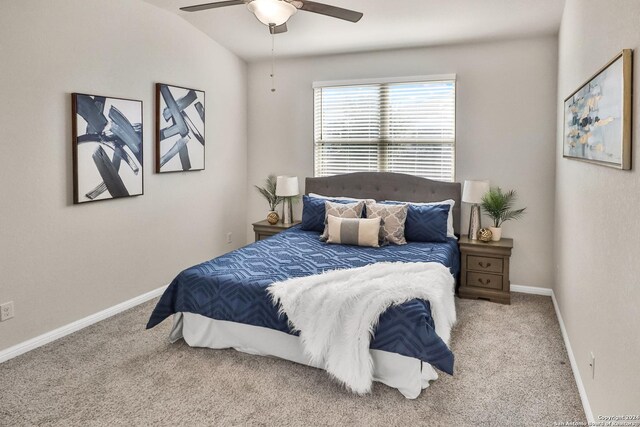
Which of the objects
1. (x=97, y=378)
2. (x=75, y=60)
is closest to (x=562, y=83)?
(x=75, y=60)

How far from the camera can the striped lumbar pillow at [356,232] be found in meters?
3.99

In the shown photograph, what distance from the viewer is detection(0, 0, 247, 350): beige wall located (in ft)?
10.1

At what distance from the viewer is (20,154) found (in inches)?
121

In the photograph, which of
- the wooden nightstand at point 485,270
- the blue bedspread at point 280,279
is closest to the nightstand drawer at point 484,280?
A: the wooden nightstand at point 485,270

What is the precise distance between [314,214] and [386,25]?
6.24 ft

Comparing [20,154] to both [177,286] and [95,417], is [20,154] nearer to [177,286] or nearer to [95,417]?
[177,286]

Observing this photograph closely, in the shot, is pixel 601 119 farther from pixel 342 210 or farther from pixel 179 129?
pixel 179 129

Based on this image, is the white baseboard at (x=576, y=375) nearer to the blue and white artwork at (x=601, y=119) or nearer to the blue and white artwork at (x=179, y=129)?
the blue and white artwork at (x=601, y=119)

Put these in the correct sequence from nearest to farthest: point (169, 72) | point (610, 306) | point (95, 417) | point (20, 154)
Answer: point (610, 306)
point (95, 417)
point (20, 154)
point (169, 72)

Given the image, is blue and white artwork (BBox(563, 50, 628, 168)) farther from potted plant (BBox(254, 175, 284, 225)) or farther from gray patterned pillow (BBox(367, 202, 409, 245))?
potted plant (BBox(254, 175, 284, 225))

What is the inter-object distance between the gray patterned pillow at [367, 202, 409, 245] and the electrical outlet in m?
2.85

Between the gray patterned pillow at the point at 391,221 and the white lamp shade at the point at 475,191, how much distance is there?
58cm

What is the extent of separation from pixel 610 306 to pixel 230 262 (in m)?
2.39

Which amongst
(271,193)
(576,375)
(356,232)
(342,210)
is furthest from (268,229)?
(576,375)
